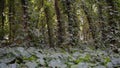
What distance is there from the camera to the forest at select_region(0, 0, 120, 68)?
4.11 meters

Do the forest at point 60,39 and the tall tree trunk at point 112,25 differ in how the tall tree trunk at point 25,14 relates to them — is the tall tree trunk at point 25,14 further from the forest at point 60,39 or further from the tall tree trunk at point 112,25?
the tall tree trunk at point 112,25

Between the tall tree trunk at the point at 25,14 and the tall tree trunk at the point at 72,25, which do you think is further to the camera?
the tall tree trunk at the point at 72,25

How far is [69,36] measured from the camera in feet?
27.6

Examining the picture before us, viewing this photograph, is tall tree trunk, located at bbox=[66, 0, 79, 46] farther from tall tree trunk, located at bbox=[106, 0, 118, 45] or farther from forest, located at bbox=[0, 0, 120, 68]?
tall tree trunk, located at bbox=[106, 0, 118, 45]

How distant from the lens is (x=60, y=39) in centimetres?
833

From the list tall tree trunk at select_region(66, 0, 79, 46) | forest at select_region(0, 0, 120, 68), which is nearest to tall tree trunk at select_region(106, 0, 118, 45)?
forest at select_region(0, 0, 120, 68)

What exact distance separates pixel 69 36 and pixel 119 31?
2.14 meters

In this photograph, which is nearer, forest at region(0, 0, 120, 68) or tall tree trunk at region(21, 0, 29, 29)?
forest at region(0, 0, 120, 68)

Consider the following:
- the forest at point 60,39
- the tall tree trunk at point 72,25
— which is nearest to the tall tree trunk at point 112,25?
the forest at point 60,39

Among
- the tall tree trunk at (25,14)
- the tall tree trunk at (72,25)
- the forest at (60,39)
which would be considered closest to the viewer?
the forest at (60,39)

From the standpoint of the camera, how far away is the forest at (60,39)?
411cm

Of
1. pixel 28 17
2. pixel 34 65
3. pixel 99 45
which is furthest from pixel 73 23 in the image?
pixel 34 65

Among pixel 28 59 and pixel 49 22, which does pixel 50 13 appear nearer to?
pixel 49 22

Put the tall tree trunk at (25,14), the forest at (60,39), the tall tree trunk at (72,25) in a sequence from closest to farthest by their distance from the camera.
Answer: the forest at (60,39)
the tall tree trunk at (25,14)
the tall tree trunk at (72,25)
